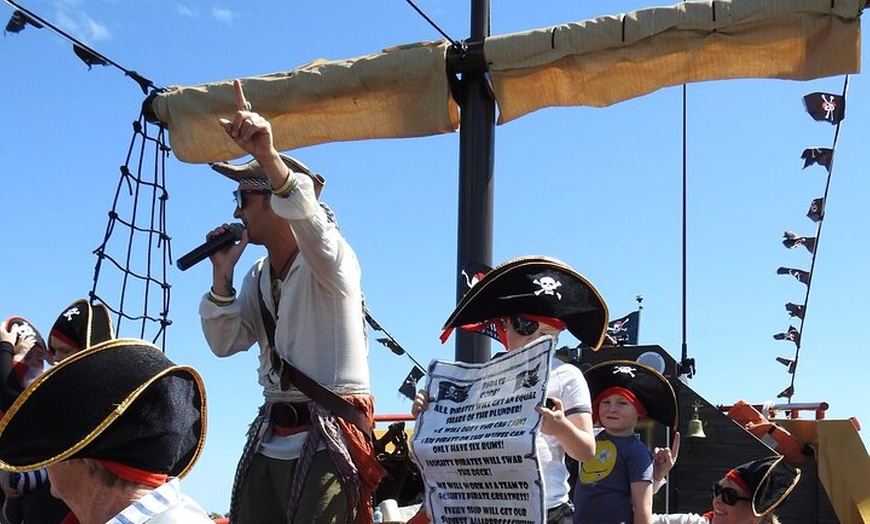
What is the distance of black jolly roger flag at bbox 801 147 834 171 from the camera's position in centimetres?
984

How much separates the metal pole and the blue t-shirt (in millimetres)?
1003

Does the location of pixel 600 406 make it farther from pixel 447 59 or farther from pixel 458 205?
pixel 447 59

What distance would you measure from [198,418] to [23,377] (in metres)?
2.47

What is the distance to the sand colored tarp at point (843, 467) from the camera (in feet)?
20.3

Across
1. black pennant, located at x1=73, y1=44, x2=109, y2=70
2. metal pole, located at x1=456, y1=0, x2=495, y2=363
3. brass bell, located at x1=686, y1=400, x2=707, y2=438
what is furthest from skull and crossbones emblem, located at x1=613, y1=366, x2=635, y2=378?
black pennant, located at x1=73, y1=44, x2=109, y2=70

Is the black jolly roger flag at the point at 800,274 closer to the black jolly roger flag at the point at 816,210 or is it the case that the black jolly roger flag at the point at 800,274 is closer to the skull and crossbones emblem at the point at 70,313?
the black jolly roger flag at the point at 816,210

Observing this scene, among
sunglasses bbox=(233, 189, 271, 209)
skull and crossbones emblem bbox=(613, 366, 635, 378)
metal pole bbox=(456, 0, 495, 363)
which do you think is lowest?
skull and crossbones emblem bbox=(613, 366, 635, 378)

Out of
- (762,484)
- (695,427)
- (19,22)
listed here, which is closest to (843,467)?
(695,427)

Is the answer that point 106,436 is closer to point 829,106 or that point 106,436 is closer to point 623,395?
point 623,395

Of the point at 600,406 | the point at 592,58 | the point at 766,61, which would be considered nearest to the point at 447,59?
the point at 592,58

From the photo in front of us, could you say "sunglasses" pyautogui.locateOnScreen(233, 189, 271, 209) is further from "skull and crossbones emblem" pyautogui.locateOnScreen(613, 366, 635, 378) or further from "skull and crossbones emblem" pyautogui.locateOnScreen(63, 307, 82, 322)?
"skull and crossbones emblem" pyautogui.locateOnScreen(613, 366, 635, 378)

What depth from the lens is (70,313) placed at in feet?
15.1

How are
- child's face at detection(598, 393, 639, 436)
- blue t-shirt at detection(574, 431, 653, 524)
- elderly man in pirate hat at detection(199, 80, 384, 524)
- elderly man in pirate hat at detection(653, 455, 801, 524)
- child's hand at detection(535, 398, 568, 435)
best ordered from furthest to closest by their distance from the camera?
1. elderly man in pirate hat at detection(653, 455, 801, 524)
2. child's face at detection(598, 393, 639, 436)
3. blue t-shirt at detection(574, 431, 653, 524)
4. elderly man in pirate hat at detection(199, 80, 384, 524)
5. child's hand at detection(535, 398, 568, 435)

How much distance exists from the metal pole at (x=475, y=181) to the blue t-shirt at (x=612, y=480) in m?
1.00
